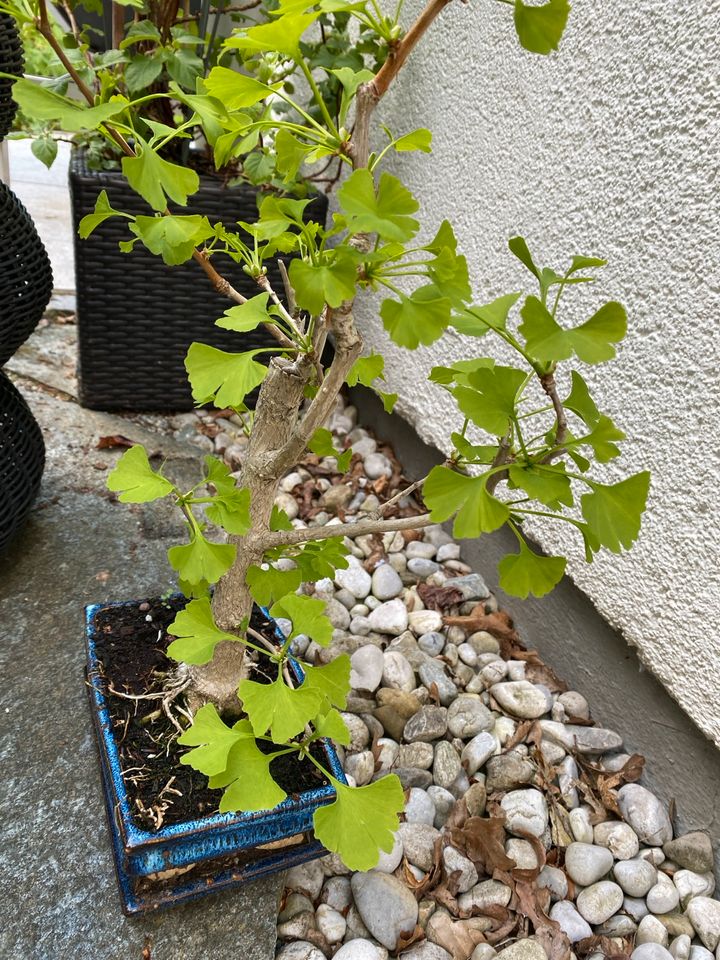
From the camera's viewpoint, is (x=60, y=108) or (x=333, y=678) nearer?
(x=60, y=108)

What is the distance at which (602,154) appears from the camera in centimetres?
126

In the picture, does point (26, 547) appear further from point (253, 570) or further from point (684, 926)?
point (684, 926)

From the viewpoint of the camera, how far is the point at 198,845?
0.86 metres

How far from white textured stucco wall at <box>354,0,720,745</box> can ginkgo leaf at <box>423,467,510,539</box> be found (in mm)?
639

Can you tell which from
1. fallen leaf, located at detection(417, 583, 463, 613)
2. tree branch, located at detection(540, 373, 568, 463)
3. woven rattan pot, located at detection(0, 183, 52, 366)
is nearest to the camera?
tree branch, located at detection(540, 373, 568, 463)

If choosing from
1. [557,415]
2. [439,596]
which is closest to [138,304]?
[439,596]

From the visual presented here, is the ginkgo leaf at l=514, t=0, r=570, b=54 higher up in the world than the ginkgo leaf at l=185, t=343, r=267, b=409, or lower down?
higher up

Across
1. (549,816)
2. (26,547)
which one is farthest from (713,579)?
(26,547)

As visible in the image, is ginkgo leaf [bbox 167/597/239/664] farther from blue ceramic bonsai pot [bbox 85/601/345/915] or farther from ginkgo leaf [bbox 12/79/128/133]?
ginkgo leaf [bbox 12/79/128/133]

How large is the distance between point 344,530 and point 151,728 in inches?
16.3

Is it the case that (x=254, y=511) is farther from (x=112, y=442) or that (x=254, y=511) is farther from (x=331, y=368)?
(x=112, y=442)

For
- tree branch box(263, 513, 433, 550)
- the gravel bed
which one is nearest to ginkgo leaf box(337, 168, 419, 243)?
tree branch box(263, 513, 433, 550)

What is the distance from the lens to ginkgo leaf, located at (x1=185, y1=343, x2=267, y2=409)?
28.5 inches

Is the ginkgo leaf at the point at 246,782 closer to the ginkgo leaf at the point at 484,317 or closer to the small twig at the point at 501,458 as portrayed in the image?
the small twig at the point at 501,458
